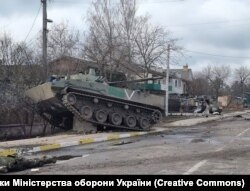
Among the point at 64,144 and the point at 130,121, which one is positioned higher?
the point at 130,121

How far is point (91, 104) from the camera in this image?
70.9 feet

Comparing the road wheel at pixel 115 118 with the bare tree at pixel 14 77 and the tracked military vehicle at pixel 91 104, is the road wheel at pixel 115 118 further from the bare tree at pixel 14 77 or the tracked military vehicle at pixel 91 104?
the bare tree at pixel 14 77

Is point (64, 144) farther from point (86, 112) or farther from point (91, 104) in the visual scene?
point (91, 104)

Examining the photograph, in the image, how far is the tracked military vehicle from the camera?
814 inches

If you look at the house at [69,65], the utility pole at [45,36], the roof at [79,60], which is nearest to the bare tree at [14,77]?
the utility pole at [45,36]

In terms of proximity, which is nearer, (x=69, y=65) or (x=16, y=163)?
(x=16, y=163)

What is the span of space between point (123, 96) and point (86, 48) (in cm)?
1711

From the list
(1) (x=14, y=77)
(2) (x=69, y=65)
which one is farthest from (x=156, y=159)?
(2) (x=69, y=65)

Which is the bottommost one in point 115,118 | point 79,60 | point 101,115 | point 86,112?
point 115,118

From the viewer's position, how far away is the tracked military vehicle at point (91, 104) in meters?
20.7
